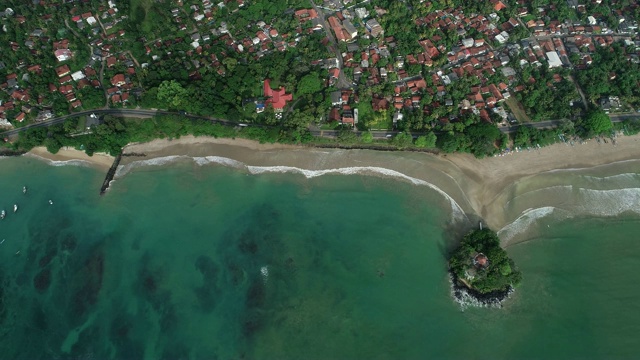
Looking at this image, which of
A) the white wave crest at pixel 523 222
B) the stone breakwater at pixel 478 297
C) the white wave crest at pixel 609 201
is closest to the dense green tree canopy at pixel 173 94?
the stone breakwater at pixel 478 297

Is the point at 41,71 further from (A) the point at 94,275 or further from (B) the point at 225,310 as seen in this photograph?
(B) the point at 225,310

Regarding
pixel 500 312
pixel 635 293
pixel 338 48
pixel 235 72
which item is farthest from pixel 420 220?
pixel 235 72

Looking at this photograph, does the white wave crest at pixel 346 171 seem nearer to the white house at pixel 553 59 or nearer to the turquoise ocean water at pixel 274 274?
the turquoise ocean water at pixel 274 274

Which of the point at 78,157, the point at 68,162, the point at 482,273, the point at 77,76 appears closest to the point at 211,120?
the point at 78,157

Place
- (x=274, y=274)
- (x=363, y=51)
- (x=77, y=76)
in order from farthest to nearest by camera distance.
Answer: (x=363, y=51) → (x=77, y=76) → (x=274, y=274)

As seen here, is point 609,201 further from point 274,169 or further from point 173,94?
point 173,94

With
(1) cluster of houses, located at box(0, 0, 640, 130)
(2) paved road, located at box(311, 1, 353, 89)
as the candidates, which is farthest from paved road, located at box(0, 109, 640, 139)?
(2) paved road, located at box(311, 1, 353, 89)
